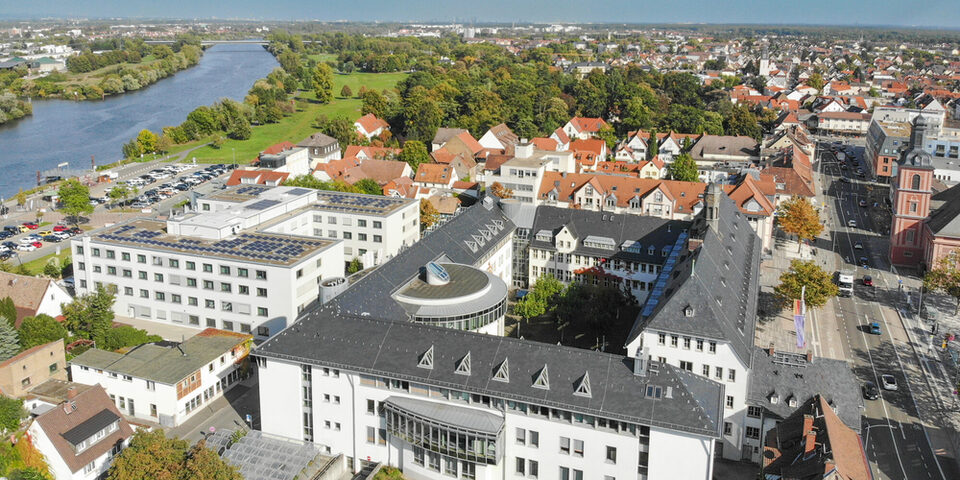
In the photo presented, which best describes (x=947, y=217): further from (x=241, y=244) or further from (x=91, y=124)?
(x=91, y=124)

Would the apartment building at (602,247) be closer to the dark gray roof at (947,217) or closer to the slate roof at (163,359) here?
the dark gray roof at (947,217)

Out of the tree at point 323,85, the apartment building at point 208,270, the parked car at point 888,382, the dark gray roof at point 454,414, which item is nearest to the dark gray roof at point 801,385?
the parked car at point 888,382

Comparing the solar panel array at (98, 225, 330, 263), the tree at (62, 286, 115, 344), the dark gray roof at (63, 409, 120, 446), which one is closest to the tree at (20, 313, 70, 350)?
the tree at (62, 286, 115, 344)

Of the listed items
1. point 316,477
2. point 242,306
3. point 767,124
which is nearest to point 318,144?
point 242,306

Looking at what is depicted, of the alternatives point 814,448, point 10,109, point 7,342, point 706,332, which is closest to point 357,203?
point 7,342

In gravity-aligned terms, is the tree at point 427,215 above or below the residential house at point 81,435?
above
